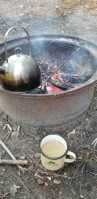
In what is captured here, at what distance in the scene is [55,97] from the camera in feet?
8.73

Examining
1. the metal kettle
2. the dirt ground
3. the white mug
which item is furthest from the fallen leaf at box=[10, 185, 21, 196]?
the metal kettle

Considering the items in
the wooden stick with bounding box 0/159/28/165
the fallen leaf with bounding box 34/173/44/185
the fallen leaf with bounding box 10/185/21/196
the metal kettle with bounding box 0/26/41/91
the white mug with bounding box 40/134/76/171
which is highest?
the metal kettle with bounding box 0/26/41/91

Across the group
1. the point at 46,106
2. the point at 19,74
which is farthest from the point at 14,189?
the point at 19,74

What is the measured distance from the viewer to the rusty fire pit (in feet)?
8.92

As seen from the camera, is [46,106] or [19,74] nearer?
[19,74]

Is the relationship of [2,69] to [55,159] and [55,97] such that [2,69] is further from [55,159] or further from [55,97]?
[55,159]

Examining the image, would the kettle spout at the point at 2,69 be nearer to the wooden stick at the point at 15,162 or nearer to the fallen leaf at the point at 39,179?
the wooden stick at the point at 15,162

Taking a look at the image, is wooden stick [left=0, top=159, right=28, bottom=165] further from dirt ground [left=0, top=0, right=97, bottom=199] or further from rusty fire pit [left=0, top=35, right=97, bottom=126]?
rusty fire pit [left=0, top=35, right=97, bottom=126]

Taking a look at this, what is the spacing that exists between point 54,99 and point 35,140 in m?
0.85

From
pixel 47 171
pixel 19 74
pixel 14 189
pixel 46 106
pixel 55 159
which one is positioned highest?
pixel 19 74

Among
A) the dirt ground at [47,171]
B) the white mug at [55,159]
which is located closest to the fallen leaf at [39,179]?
the dirt ground at [47,171]

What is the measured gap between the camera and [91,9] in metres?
7.59

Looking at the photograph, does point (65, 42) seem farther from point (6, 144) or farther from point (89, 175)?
point (89, 175)

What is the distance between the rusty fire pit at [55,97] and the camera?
8.92 ft
